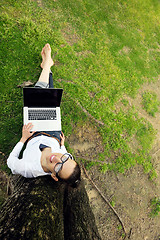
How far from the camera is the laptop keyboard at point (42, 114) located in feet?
12.3

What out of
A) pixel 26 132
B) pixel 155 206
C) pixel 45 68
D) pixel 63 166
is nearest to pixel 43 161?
pixel 63 166

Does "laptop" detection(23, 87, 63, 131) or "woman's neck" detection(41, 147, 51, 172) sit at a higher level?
"laptop" detection(23, 87, 63, 131)

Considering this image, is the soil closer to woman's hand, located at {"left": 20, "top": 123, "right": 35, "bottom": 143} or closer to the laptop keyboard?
the laptop keyboard

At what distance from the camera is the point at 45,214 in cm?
190

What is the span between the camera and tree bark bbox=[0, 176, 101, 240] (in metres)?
1.63

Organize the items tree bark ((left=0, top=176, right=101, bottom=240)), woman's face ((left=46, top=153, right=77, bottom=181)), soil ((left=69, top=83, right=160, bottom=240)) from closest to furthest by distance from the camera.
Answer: tree bark ((left=0, top=176, right=101, bottom=240)), woman's face ((left=46, top=153, right=77, bottom=181)), soil ((left=69, top=83, right=160, bottom=240))

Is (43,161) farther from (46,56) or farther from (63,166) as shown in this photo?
(46,56)

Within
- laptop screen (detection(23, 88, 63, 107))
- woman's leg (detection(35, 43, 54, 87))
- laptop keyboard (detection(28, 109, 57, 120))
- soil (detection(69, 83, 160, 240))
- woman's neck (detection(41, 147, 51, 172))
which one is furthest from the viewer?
soil (detection(69, 83, 160, 240))

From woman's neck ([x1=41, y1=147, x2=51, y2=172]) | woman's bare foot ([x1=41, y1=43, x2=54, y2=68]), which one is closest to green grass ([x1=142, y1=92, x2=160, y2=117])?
woman's bare foot ([x1=41, y1=43, x2=54, y2=68])

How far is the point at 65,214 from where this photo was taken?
7.77 feet

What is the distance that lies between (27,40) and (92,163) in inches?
159

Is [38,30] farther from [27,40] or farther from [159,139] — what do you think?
[159,139]

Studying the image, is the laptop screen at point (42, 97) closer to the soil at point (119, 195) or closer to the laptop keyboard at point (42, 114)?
the laptop keyboard at point (42, 114)

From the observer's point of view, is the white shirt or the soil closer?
the white shirt
